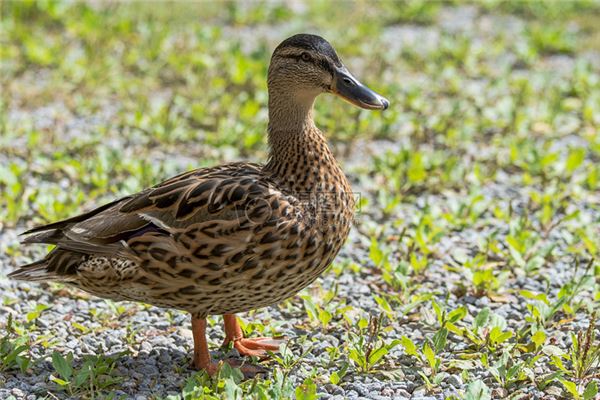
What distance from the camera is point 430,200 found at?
20.5ft

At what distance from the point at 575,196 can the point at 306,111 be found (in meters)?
2.60

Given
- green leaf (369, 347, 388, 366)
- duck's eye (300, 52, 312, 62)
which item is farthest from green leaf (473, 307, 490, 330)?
duck's eye (300, 52, 312, 62)

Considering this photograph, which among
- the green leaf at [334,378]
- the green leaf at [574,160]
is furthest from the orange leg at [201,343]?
the green leaf at [574,160]

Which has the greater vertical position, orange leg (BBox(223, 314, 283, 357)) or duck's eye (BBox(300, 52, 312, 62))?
duck's eye (BBox(300, 52, 312, 62))

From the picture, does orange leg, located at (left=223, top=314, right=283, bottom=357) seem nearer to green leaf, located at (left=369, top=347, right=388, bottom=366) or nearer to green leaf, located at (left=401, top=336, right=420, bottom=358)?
green leaf, located at (left=369, top=347, right=388, bottom=366)

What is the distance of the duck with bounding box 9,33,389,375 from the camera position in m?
3.94

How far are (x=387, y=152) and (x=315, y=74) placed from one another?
96.5 inches

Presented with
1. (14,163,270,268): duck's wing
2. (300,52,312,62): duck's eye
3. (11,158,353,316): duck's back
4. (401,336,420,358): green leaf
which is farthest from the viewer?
(300,52,312,62): duck's eye

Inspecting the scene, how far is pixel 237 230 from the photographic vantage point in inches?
155

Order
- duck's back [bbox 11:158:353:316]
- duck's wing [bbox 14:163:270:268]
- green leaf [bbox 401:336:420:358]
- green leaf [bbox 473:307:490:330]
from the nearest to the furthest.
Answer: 1. duck's back [bbox 11:158:353:316]
2. duck's wing [bbox 14:163:270:268]
3. green leaf [bbox 401:336:420:358]
4. green leaf [bbox 473:307:490:330]

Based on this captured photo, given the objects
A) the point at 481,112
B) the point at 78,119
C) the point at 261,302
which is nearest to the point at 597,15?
the point at 481,112

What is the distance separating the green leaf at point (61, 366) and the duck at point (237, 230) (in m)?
0.37

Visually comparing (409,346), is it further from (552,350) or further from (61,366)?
(61,366)

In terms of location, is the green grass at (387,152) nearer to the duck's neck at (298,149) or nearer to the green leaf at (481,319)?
the green leaf at (481,319)
